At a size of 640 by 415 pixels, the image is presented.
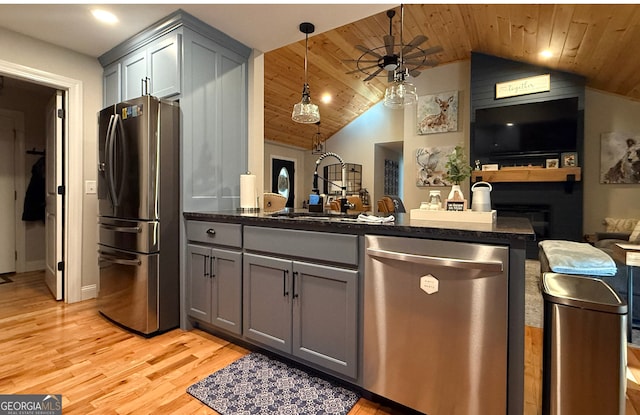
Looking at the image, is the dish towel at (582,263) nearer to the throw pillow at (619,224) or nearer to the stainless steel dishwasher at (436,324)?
the stainless steel dishwasher at (436,324)

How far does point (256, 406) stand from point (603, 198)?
5901mm

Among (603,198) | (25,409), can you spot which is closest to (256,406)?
(25,409)

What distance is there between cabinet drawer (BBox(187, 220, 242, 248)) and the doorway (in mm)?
5979

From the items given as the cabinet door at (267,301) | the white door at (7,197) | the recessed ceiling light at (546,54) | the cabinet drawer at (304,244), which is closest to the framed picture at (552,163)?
the recessed ceiling light at (546,54)

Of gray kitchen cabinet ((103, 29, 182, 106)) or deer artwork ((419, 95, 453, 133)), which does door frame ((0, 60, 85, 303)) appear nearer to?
gray kitchen cabinet ((103, 29, 182, 106))

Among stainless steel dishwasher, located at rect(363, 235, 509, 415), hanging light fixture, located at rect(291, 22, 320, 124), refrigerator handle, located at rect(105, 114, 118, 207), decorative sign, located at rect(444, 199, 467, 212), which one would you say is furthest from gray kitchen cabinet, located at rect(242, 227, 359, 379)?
refrigerator handle, located at rect(105, 114, 118, 207)

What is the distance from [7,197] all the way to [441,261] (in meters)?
5.28

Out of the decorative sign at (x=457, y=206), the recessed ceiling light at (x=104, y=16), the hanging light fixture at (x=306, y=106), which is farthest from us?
the hanging light fixture at (x=306, y=106)

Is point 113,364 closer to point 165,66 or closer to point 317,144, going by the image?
point 165,66

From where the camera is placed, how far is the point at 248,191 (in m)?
2.73

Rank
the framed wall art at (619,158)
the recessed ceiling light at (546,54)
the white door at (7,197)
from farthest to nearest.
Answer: the framed wall art at (619,158)
the recessed ceiling light at (546,54)
the white door at (7,197)

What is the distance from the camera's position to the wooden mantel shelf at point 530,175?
4.56m

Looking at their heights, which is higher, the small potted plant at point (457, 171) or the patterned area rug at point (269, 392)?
the small potted plant at point (457, 171)

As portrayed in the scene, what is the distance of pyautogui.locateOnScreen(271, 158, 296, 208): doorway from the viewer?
8414mm
